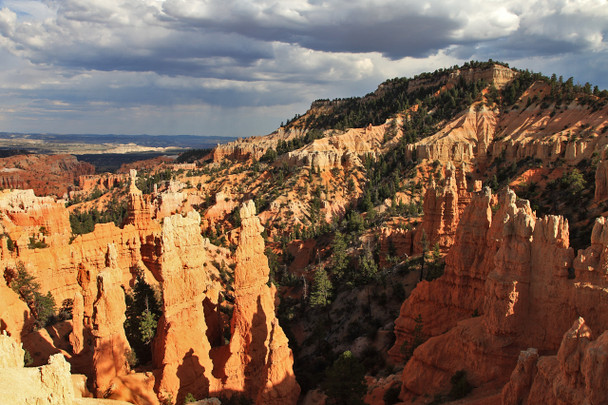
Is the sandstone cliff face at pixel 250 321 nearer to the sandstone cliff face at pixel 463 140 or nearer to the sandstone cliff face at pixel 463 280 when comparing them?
the sandstone cliff face at pixel 463 280

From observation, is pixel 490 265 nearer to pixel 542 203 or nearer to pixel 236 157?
pixel 542 203

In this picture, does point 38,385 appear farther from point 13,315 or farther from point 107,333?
point 13,315

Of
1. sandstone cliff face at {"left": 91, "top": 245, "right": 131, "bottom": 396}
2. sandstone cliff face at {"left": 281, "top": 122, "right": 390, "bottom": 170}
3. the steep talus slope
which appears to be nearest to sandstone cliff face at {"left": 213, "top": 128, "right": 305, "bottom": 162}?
sandstone cliff face at {"left": 281, "top": 122, "right": 390, "bottom": 170}

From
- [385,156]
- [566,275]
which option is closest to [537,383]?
[566,275]

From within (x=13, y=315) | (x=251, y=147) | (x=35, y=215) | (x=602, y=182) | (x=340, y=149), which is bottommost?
(x=13, y=315)

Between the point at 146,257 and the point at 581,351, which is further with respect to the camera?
the point at 146,257

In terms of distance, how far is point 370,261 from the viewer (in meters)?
49.9

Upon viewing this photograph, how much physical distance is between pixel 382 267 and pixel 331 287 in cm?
725

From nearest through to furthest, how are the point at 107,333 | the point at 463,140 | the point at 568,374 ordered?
the point at 568,374 < the point at 107,333 < the point at 463,140

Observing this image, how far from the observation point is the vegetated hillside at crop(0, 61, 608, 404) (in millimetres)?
19875

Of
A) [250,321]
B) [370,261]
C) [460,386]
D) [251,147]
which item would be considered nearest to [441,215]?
[370,261]

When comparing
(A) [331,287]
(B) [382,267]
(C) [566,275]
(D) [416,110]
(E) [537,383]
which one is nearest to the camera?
(E) [537,383]

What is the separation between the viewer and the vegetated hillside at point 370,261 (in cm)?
1988

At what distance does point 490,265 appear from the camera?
25.5 metres
